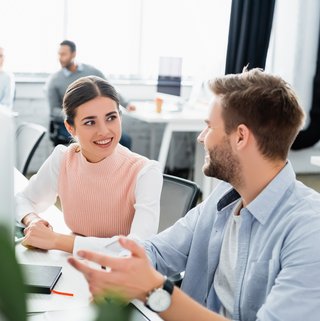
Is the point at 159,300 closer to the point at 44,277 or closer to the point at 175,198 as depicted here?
the point at 44,277

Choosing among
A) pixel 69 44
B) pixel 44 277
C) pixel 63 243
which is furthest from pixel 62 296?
pixel 69 44

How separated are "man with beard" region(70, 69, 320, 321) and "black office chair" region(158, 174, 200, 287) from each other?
332 millimetres

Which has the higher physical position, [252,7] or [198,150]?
[252,7]

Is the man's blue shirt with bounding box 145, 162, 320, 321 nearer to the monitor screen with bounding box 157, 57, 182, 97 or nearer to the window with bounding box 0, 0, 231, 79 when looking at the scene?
the monitor screen with bounding box 157, 57, 182, 97

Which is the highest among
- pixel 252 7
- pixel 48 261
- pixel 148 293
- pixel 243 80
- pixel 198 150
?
pixel 252 7

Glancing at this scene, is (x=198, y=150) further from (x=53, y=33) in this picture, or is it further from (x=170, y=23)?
(x=53, y=33)

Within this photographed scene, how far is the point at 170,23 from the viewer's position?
17.6 ft

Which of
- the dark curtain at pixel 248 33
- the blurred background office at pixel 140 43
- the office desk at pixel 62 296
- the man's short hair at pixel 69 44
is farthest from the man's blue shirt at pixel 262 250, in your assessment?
the dark curtain at pixel 248 33

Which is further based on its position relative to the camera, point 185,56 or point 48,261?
point 185,56

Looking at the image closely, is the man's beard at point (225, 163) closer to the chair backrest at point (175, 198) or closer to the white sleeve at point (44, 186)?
the chair backrest at point (175, 198)

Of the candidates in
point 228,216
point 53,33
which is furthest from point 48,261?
point 53,33

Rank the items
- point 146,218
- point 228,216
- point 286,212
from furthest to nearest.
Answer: point 146,218 → point 228,216 → point 286,212

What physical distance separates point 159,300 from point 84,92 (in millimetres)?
960

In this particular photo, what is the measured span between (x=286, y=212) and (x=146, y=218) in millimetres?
605
